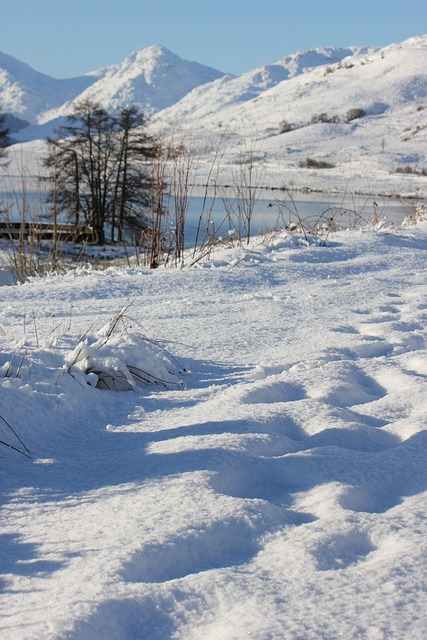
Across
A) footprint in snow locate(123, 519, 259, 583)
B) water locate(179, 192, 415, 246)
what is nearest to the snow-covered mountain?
water locate(179, 192, 415, 246)

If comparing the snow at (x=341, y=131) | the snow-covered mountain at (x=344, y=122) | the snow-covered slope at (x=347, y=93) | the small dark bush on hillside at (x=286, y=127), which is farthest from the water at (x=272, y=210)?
the snow-covered slope at (x=347, y=93)

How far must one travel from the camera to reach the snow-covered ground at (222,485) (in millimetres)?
1080

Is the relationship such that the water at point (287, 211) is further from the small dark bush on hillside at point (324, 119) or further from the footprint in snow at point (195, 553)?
the small dark bush on hillside at point (324, 119)

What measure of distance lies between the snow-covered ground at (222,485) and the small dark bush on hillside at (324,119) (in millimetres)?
53927

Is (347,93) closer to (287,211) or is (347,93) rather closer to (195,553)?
(287,211)

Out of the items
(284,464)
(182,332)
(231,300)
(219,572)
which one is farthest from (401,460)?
(231,300)

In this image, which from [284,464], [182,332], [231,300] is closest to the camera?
[284,464]

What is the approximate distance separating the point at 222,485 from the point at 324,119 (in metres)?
57.0

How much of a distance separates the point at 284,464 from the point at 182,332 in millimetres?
1308

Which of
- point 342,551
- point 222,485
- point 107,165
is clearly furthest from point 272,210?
point 342,551

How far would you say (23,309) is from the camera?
3371 mm

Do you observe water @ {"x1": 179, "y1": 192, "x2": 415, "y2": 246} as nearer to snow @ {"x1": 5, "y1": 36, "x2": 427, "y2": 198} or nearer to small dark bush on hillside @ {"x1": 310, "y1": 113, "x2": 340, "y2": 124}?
snow @ {"x1": 5, "y1": 36, "x2": 427, "y2": 198}

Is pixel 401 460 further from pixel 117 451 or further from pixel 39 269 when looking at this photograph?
pixel 39 269

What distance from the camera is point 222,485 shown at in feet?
5.17
